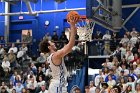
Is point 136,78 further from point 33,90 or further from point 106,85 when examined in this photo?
point 33,90

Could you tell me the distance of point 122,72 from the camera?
44.1 ft

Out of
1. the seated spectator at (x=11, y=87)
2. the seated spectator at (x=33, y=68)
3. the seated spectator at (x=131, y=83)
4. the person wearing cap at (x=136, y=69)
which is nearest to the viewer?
the seated spectator at (x=131, y=83)

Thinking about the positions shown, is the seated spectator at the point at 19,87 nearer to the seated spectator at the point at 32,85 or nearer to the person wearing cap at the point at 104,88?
the seated spectator at the point at 32,85

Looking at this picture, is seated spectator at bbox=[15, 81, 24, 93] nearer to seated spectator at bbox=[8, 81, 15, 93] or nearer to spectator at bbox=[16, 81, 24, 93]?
spectator at bbox=[16, 81, 24, 93]

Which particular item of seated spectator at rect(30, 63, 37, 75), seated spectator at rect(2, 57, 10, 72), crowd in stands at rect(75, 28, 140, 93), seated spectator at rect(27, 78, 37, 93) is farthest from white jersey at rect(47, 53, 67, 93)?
seated spectator at rect(2, 57, 10, 72)

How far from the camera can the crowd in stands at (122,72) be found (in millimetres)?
12257

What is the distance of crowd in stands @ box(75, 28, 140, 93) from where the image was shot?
12.3 metres

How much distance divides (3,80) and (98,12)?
7.76 metres

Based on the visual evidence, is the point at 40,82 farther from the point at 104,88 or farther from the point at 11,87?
the point at 104,88

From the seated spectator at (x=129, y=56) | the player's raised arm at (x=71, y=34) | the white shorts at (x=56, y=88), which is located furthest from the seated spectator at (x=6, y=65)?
the player's raised arm at (x=71, y=34)

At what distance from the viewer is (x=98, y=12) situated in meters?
12.8

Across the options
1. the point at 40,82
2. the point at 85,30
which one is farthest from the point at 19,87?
the point at 85,30

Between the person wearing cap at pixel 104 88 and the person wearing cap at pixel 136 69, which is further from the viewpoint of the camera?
the person wearing cap at pixel 136 69

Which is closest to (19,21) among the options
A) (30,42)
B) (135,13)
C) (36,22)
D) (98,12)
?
(36,22)
